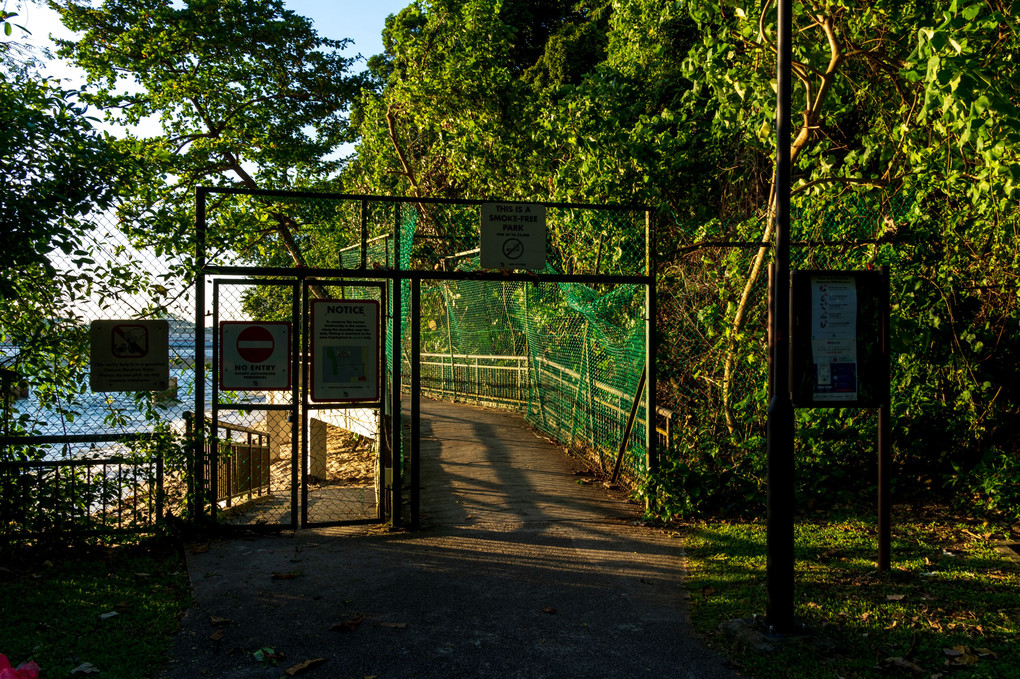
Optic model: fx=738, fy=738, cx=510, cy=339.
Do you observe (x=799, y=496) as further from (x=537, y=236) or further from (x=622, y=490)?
(x=537, y=236)

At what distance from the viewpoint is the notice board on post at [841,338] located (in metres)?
5.15

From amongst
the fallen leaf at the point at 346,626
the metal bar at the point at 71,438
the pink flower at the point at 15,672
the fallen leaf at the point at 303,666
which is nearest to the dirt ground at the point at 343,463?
the metal bar at the point at 71,438

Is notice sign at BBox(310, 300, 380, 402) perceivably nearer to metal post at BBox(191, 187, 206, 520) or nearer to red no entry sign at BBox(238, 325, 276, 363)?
red no entry sign at BBox(238, 325, 276, 363)

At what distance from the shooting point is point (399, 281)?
6.98 meters

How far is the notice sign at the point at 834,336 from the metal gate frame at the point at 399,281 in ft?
7.36

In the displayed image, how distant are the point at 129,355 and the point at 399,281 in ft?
7.90

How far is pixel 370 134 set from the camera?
16438mm

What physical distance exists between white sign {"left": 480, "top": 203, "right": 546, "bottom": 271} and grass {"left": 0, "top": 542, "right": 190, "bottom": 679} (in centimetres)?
377

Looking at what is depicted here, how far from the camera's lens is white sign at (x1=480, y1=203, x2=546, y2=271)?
6953 millimetres

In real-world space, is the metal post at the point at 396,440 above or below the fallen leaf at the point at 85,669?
above

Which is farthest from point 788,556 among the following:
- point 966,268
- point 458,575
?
point 966,268

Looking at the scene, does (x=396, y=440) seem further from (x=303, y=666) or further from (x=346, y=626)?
(x=303, y=666)

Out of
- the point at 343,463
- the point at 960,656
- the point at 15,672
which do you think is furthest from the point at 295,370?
the point at 343,463

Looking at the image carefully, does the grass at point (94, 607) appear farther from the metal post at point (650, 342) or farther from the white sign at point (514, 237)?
the metal post at point (650, 342)
